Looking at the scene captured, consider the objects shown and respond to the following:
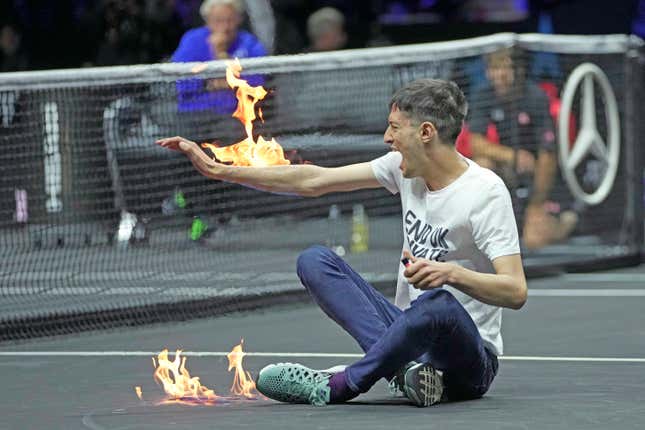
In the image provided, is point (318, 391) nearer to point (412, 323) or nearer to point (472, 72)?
point (412, 323)

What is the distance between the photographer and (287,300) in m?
11.1

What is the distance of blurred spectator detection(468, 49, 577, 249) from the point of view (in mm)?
13000

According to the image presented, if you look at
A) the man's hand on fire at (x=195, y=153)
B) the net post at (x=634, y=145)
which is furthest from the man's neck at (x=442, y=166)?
the net post at (x=634, y=145)

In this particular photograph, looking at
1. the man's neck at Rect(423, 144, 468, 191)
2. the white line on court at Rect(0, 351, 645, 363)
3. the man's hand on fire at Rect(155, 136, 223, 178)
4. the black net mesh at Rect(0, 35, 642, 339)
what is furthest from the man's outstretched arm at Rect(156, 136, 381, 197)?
the black net mesh at Rect(0, 35, 642, 339)

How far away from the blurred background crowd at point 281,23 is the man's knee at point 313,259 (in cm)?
881

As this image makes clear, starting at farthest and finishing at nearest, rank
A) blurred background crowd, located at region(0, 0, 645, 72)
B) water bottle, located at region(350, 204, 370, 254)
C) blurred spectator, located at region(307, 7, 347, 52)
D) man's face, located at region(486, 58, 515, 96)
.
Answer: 1. blurred background crowd, located at region(0, 0, 645, 72)
2. blurred spectator, located at region(307, 7, 347, 52)
3. water bottle, located at region(350, 204, 370, 254)
4. man's face, located at region(486, 58, 515, 96)

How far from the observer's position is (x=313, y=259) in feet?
21.5

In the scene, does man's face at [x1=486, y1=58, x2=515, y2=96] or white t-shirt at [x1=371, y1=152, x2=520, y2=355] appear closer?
white t-shirt at [x1=371, y1=152, x2=520, y2=355]

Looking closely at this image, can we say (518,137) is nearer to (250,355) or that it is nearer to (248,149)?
(250,355)

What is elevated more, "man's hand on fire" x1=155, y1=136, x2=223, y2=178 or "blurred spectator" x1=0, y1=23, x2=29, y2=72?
"blurred spectator" x1=0, y1=23, x2=29, y2=72

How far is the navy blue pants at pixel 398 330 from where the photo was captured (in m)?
6.27

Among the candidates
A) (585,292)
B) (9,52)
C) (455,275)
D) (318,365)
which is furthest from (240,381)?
(9,52)

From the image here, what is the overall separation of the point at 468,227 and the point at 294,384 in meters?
0.87

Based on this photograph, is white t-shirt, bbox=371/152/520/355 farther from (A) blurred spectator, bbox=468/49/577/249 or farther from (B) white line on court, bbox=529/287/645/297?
(A) blurred spectator, bbox=468/49/577/249
